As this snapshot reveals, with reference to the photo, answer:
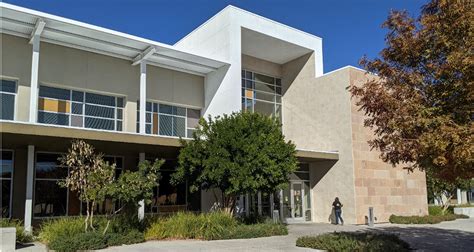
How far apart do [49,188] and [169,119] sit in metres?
7.36

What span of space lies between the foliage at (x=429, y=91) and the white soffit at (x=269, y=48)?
16.5 metres

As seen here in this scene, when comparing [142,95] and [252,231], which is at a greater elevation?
[142,95]

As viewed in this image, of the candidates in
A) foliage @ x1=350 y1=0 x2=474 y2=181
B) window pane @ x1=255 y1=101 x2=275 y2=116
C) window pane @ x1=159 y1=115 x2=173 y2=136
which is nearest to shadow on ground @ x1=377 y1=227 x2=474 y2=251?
foliage @ x1=350 y1=0 x2=474 y2=181

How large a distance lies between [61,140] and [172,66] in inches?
349

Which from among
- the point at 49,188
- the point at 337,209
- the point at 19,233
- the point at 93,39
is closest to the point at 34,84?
the point at 93,39

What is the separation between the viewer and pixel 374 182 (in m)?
26.5

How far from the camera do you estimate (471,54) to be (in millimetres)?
8359

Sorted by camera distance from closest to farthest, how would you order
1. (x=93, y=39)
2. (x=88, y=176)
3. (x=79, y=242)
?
1. (x=79, y=242)
2. (x=88, y=176)
3. (x=93, y=39)

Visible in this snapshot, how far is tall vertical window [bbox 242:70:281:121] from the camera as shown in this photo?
Answer: 2878cm

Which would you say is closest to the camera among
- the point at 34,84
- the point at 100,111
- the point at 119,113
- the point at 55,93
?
the point at 34,84

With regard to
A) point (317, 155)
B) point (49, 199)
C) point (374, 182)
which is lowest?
point (49, 199)

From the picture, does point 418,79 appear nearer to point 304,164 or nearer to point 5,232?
point 5,232

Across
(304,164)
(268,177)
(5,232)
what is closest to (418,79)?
(268,177)

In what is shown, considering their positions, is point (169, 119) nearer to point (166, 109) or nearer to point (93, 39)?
point (166, 109)
